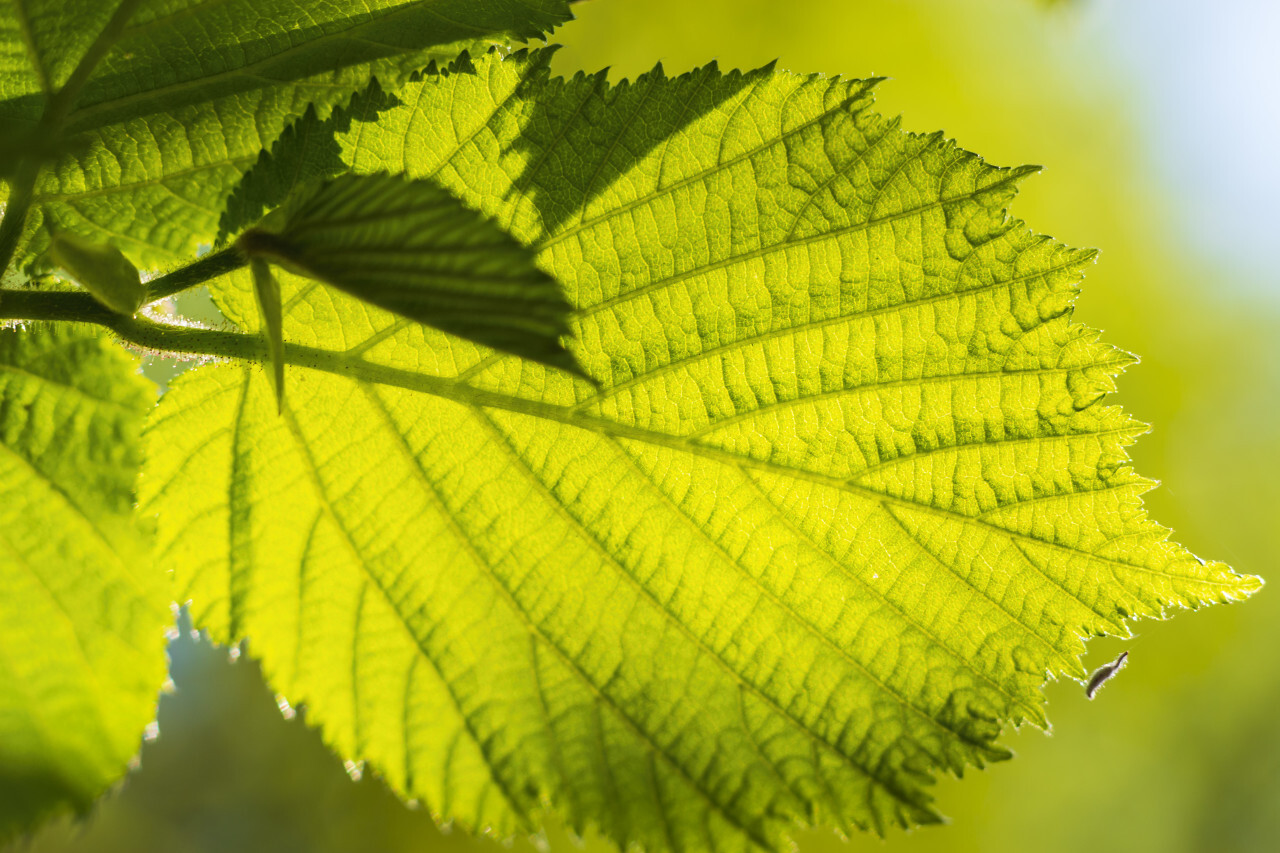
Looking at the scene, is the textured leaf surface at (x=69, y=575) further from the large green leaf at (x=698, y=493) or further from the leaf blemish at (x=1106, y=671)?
the leaf blemish at (x=1106, y=671)

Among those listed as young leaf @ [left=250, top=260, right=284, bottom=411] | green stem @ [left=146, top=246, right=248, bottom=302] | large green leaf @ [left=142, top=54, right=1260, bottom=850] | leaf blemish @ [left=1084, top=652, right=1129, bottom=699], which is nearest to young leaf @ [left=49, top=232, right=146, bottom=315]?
green stem @ [left=146, top=246, right=248, bottom=302]

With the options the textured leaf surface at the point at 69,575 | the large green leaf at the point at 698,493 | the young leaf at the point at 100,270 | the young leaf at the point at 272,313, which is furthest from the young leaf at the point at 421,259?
the textured leaf surface at the point at 69,575

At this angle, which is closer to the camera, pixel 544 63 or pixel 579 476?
pixel 544 63

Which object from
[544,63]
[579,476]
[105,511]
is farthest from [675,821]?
[544,63]

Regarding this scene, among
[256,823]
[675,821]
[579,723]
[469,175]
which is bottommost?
[256,823]

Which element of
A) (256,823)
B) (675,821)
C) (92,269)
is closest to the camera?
(92,269)

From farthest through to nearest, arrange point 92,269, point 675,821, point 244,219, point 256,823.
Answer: point 256,823 < point 675,821 < point 244,219 < point 92,269

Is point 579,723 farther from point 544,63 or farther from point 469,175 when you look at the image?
point 544,63

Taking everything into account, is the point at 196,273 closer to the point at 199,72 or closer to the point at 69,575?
the point at 199,72
